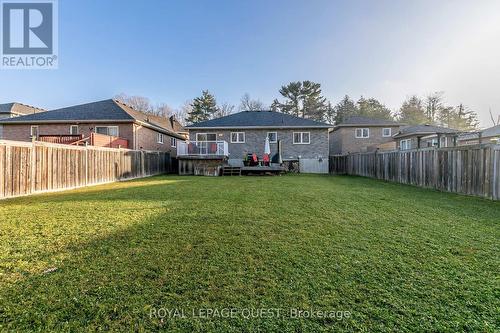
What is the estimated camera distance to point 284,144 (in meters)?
21.5

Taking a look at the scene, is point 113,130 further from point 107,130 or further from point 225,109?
point 225,109

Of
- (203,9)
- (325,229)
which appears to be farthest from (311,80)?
(325,229)

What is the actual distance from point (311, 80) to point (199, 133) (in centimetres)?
2475

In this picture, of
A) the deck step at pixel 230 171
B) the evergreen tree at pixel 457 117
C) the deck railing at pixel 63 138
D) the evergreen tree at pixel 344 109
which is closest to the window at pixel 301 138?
the deck step at pixel 230 171

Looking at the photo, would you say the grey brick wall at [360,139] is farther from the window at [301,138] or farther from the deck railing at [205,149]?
the deck railing at [205,149]

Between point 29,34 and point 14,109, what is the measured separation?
1076 inches

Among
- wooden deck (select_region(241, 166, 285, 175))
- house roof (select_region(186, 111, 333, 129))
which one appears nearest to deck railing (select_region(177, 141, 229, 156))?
wooden deck (select_region(241, 166, 285, 175))

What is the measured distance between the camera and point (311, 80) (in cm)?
3903

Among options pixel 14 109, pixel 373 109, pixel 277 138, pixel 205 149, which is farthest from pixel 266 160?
pixel 14 109

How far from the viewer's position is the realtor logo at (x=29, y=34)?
10539 mm

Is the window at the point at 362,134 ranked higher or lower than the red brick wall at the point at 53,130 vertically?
higher

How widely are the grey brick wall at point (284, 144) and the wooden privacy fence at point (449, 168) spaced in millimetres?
7492

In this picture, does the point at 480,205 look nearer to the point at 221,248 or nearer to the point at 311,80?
the point at 221,248

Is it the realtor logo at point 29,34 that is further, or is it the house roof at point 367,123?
the house roof at point 367,123
